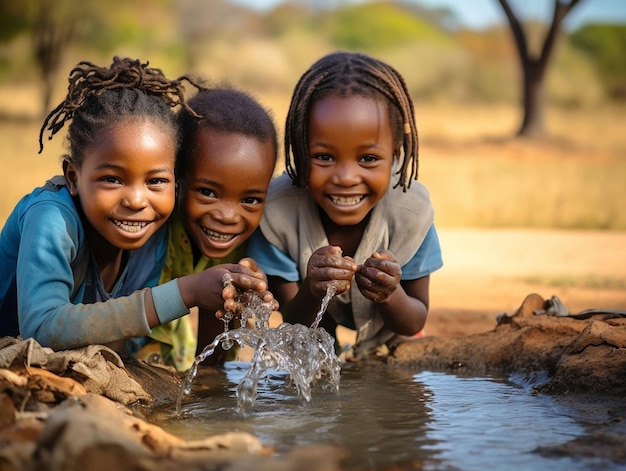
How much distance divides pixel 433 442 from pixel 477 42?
1972 inches

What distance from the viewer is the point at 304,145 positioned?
3.49 metres

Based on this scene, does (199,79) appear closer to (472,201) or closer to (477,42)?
(472,201)

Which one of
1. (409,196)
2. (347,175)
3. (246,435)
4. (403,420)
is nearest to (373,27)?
(409,196)

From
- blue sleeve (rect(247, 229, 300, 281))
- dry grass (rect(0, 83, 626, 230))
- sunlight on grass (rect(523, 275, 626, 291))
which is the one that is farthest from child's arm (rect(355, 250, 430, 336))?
sunlight on grass (rect(523, 275, 626, 291))

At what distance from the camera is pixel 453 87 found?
32219mm

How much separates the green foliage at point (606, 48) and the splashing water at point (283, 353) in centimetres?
2971

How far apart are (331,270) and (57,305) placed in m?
0.91

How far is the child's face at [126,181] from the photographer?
3.01 meters

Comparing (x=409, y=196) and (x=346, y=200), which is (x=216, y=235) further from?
(x=409, y=196)

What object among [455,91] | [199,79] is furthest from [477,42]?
[199,79]

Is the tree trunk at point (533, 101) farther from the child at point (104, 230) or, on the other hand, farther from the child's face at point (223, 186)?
the child at point (104, 230)

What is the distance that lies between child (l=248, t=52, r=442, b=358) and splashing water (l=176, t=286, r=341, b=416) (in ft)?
0.54

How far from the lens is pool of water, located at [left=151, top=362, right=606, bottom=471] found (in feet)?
7.32

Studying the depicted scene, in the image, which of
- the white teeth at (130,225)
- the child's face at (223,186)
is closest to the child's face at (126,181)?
the white teeth at (130,225)
